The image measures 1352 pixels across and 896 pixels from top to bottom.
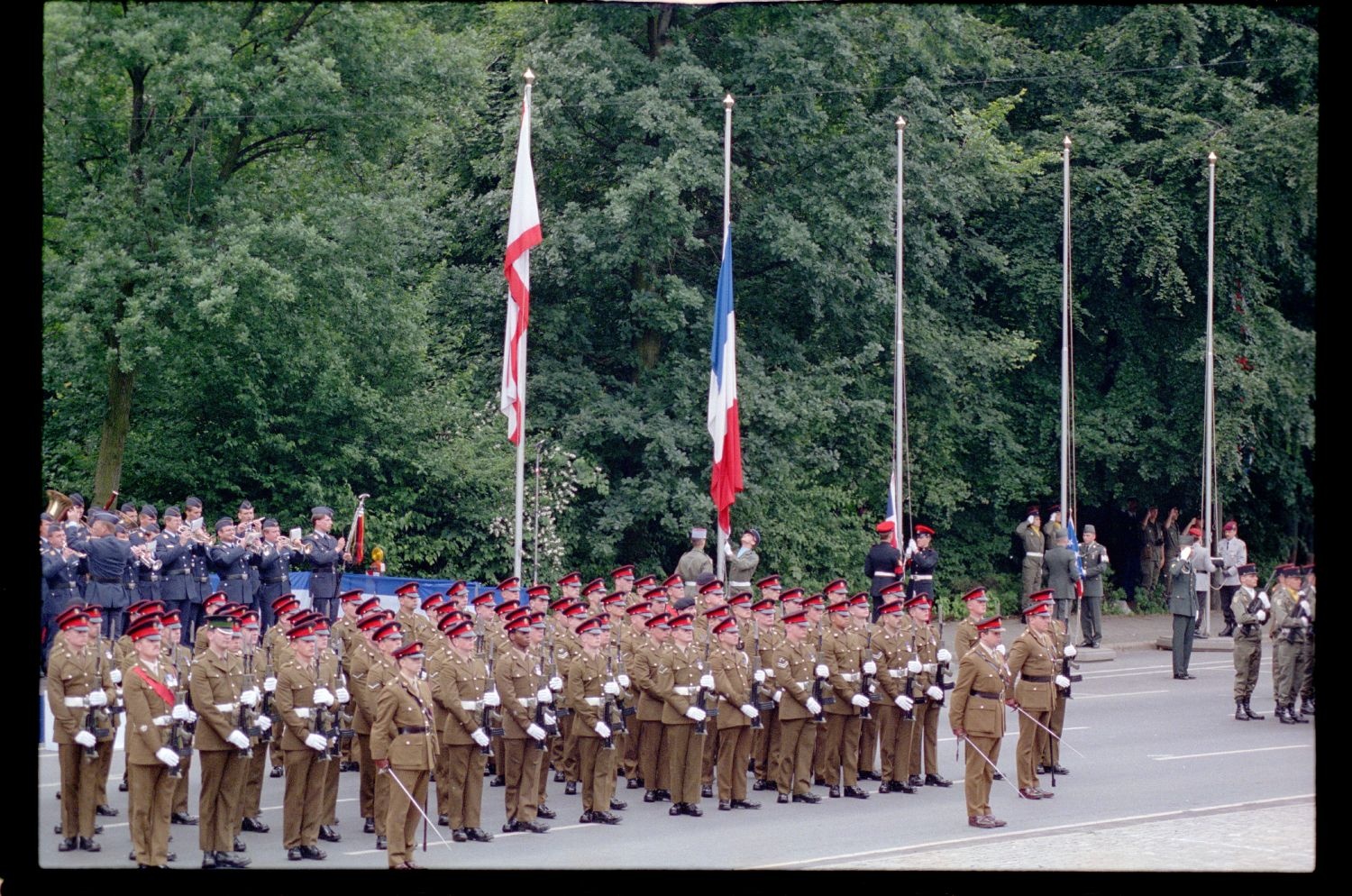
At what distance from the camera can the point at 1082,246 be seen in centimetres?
3195

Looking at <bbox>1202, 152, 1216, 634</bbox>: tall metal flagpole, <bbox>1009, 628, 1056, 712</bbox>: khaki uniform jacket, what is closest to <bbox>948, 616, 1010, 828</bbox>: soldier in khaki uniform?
<bbox>1009, 628, 1056, 712</bbox>: khaki uniform jacket

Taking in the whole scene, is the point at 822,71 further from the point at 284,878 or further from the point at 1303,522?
the point at 284,878

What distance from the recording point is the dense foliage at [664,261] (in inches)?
928

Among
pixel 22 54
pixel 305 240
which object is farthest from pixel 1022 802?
pixel 305 240

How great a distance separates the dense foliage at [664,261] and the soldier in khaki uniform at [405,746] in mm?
10893

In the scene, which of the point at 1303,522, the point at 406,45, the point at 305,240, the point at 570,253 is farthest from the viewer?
the point at 1303,522

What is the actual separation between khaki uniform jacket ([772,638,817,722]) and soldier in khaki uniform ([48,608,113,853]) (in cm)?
590

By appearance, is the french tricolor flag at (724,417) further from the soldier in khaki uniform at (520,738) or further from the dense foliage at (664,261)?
the soldier in khaki uniform at (520,738)

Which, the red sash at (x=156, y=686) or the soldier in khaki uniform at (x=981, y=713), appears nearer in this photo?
the red sash at (x=156, y=686)

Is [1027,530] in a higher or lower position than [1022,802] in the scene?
higher

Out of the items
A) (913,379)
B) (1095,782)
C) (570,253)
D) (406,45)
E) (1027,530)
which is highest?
(406,45)

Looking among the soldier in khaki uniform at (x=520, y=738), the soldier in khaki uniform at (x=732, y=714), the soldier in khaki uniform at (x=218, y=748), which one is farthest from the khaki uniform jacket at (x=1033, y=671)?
the soldier in khaki uniform at (x=218, y=748)

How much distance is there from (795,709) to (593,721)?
6.58 ft

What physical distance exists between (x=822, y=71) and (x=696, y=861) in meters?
17.5
